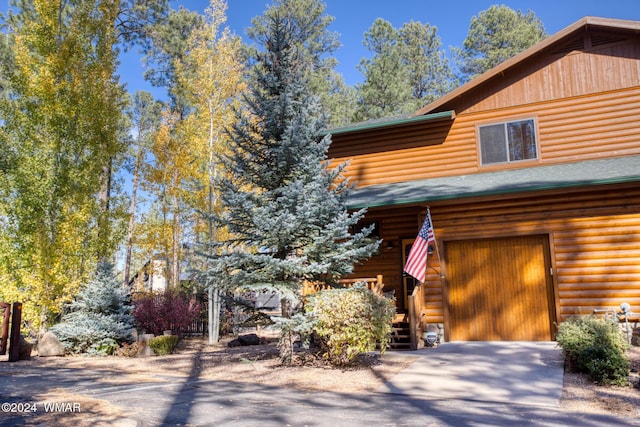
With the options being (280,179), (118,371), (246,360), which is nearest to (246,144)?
(280,179)

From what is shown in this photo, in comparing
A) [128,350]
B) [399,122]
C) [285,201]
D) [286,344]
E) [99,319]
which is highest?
[399,122]

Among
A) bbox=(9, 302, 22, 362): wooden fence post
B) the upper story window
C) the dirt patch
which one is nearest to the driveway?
the dirt patch

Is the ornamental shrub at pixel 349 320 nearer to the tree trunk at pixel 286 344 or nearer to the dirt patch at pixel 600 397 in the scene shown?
the tree trunk at pixel 286 344

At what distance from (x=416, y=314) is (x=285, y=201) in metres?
3.99

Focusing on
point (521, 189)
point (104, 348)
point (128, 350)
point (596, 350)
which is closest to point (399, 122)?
point (521, 189)

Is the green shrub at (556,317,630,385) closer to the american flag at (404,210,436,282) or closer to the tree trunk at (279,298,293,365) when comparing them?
the american flag at (404,210,436,282)

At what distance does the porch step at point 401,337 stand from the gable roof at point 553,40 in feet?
19.4

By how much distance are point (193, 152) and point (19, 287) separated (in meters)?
6.67

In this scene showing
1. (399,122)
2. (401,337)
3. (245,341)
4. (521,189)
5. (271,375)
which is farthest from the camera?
(245,341)

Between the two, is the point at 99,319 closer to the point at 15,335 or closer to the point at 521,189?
the point at 15,335

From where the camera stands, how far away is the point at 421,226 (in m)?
11.7

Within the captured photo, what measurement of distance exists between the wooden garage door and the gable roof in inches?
166

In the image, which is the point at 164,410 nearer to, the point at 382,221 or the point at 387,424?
the point at 387,424

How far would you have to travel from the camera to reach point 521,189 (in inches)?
407
